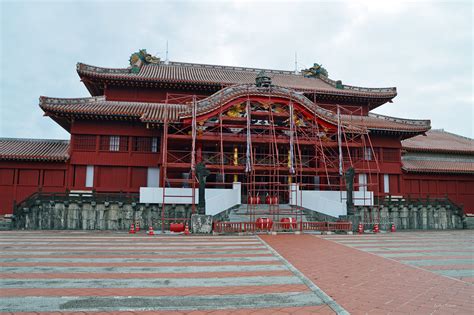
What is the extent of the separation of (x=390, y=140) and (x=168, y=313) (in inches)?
1105

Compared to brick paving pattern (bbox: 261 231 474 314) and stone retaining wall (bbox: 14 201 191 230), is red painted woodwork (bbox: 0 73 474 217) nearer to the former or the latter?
stone retaining wall (bbox: 14 201 191 230)

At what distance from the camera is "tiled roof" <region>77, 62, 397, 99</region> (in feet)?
87.1

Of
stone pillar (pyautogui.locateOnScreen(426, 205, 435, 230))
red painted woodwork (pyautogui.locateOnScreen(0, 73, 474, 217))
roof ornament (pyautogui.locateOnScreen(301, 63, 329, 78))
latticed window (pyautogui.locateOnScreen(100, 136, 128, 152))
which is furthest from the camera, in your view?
roof ornament (pyautogui.locateOnScreen(301, 63, 329, 78))

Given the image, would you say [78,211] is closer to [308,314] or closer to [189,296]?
[189,296]

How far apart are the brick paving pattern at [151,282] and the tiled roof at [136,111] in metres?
13.0

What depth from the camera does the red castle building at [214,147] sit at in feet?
74.6

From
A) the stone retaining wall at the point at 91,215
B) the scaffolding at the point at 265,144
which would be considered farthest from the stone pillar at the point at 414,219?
the stone retaining wall at the point at 91,215

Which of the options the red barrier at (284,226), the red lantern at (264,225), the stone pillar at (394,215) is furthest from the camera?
the stone pillar at (394,215)

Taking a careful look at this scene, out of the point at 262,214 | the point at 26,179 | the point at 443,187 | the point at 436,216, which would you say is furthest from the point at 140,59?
the point at 443,187

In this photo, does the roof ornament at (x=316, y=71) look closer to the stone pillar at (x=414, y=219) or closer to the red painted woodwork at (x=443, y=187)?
the red painted woodwork at (x=443, y=187)

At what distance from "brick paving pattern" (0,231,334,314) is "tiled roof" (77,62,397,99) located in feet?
58.6

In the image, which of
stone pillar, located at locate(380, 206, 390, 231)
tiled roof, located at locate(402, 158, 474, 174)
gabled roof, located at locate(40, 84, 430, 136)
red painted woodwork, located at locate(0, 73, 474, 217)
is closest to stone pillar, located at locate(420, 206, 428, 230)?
stone pillar, located at locate(380, 206, 390, 231)

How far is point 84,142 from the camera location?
24.2m

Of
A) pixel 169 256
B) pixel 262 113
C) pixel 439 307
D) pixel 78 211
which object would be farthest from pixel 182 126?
pixel 439 307
